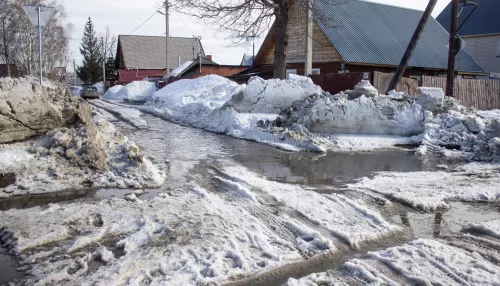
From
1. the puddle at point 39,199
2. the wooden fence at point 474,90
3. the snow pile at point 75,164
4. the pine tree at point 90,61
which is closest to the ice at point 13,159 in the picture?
the snow pile at point 75,164

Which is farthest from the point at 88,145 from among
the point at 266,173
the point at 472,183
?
the point at 472,183

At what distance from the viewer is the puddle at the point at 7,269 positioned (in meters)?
3.46

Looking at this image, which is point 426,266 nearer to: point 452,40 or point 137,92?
point 452,40

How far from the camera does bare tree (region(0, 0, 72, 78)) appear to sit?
29.9m

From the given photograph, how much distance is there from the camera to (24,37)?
31.7 meters

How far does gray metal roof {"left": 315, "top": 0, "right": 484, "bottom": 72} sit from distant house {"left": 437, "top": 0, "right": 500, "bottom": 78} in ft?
14.3

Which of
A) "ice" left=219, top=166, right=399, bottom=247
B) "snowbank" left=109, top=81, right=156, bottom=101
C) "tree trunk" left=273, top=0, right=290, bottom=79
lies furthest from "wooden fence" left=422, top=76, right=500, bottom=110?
"snowbank" left=109, top=81, right=156, bottom=101

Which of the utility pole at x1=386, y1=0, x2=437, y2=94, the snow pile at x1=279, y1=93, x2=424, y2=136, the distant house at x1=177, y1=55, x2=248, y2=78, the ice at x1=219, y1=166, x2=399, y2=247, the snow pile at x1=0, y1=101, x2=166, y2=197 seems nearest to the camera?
the ice at x1=219, y1=166, x2=399, y2=247

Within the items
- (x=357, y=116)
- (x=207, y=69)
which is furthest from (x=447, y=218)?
(x=207, y=69)

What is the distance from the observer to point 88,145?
6.75 meters

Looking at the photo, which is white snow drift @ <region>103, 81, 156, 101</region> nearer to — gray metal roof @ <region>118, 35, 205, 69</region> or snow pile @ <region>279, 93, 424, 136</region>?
gray metal roof @ <region>118, 35, 205, 69</region>

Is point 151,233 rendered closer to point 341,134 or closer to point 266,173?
point 266,173

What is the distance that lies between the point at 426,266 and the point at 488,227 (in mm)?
1680

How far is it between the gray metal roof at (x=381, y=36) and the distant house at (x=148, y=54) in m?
29.7
